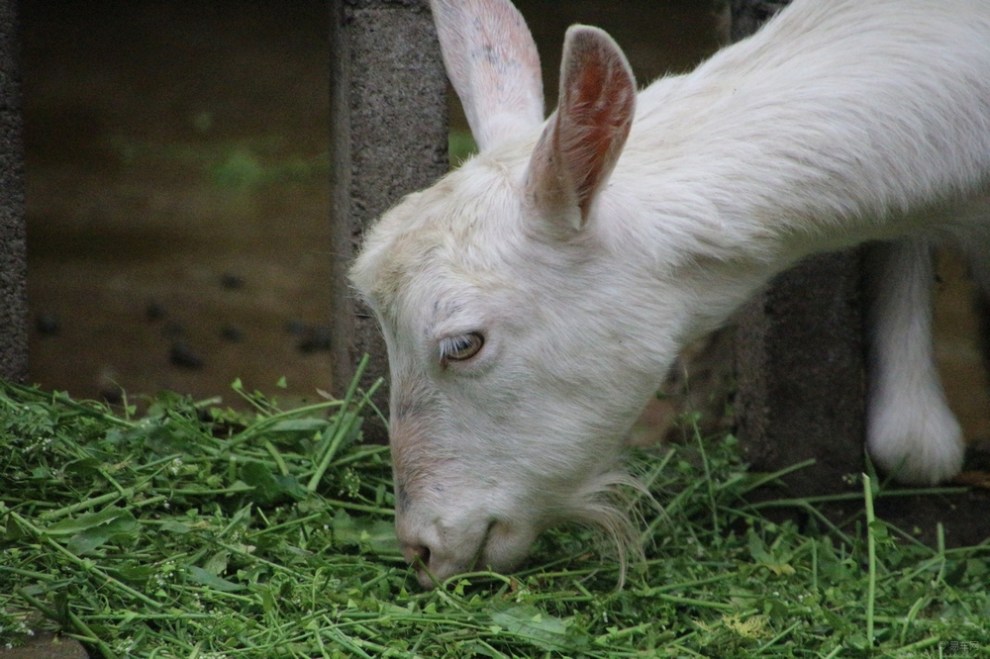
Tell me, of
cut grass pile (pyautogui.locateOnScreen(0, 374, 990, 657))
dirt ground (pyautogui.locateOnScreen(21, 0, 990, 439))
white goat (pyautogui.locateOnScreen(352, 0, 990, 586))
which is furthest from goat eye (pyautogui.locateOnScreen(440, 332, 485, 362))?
dirt ground (pyautogui.locateOnScreen(21, 0, 990, 439))

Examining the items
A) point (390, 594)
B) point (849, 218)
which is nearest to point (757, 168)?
point (849, 218)

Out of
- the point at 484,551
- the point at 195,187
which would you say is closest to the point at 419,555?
the point at 484,551

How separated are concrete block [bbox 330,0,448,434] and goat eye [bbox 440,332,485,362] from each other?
103 centimetres

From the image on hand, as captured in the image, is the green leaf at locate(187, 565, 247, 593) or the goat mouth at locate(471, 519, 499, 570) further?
the goat mouth at locate(471, 519, 499, 570)

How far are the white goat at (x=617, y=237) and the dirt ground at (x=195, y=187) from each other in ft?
10.7

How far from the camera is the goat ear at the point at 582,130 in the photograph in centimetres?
281

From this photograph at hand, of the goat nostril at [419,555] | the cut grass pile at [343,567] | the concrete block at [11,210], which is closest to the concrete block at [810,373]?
the cut grass pile at [343,567]

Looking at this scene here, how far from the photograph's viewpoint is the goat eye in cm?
303

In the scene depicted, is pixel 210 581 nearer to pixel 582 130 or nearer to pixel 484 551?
pixel 484 551

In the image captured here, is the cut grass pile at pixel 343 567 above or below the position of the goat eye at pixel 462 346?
below

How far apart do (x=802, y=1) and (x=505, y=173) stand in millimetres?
942

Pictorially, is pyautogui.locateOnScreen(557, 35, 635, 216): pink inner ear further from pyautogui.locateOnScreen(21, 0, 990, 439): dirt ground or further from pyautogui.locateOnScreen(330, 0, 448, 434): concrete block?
pyautogui.locateOnScreen(21, 0, 990, 439): dirt ground

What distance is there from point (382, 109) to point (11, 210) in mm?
1115

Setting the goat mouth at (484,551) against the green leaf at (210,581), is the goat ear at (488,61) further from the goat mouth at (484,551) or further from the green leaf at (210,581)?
the green leaf at (210,581)
